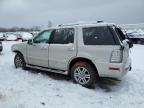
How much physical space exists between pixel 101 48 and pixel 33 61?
294cm

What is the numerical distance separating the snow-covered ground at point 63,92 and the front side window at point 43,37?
1243 millimetres

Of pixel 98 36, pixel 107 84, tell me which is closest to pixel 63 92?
pixel 107 84

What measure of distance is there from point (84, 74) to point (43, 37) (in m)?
2.15

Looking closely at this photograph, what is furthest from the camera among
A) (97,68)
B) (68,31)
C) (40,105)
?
(68,31)

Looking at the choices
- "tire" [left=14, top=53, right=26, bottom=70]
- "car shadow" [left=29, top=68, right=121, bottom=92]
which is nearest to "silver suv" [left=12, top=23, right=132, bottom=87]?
"car shadow" [left=29, top=68, right=121, bottom=92]

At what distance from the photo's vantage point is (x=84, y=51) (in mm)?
5578

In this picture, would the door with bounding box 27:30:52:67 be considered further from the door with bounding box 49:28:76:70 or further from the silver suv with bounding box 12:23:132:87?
the door with bounding box 49:28:76:70

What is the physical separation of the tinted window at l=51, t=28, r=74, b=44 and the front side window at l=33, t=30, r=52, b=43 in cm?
28

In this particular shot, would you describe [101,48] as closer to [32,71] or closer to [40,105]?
[40,105]

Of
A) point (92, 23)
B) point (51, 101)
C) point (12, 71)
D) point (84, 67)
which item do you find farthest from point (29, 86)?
point (92, 23)

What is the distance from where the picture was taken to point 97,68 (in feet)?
17.7

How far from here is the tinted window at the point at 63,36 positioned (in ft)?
19.6

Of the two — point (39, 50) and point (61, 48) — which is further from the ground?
point (61, 48)

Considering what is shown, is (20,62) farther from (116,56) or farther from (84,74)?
(116,56)
